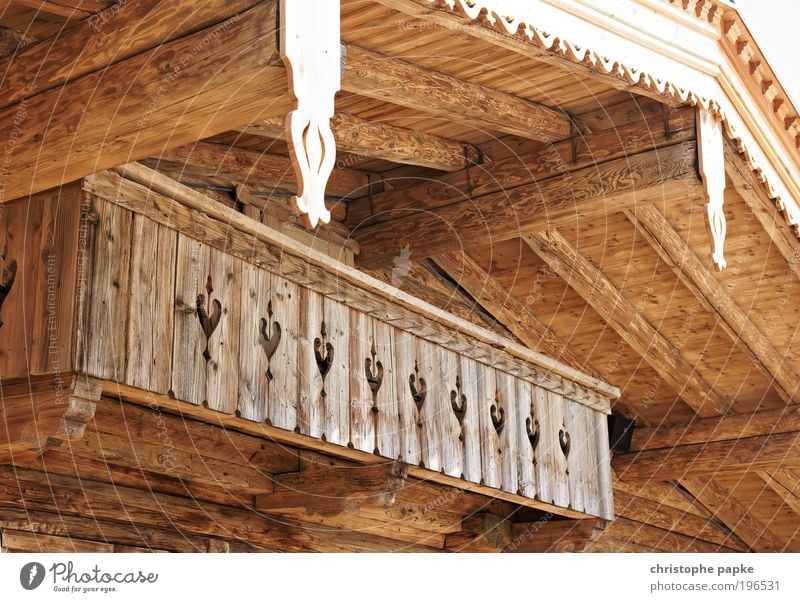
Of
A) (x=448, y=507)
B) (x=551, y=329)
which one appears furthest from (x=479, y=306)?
(x=448, y=507)

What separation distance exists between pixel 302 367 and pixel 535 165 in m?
2.31

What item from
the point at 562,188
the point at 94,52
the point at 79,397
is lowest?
the point at 79,397

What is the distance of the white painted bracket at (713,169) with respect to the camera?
679cm

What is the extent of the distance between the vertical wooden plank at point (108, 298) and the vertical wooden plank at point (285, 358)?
1.02 metres

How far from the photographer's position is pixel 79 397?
5.20 m

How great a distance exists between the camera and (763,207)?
8695 millimetres

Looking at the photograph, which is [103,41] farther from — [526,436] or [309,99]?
[526,436]

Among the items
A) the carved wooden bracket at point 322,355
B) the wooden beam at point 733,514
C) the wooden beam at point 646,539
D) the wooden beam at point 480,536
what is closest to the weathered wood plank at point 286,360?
the carved wooden bracket at point 322,355

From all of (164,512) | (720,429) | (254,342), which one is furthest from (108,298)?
(720,429)

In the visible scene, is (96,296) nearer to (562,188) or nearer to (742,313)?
(562,188)

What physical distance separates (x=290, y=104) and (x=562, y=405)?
5226 millimetres

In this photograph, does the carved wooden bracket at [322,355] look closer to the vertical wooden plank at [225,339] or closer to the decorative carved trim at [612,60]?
the vertical wooden plank at [225,339]

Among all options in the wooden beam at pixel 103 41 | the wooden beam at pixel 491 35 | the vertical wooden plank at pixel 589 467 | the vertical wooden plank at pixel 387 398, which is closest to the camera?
the wooden beam at pixel 103 41

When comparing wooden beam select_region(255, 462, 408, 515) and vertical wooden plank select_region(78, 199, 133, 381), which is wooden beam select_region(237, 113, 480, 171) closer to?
vertical wooden plank select_region(78, 199, 133, 381)
